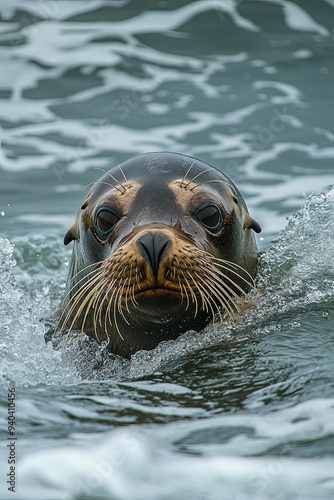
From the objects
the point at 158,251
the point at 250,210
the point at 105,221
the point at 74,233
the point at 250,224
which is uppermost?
the point at 158,251

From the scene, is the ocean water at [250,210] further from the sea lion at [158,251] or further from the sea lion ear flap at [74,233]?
the sea lion ear flap at [74,233]

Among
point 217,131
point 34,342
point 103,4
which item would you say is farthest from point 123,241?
point 103,4

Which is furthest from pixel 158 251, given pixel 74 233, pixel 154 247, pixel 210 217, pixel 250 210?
pixel 250 210

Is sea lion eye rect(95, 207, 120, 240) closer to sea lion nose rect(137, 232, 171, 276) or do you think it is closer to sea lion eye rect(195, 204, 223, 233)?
sea lion eye rect(195, 204, 223, 233)

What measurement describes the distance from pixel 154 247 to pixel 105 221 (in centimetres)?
77

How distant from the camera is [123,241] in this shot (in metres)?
3.73

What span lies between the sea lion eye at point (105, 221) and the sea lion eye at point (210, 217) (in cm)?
44

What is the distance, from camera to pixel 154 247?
3352 mm

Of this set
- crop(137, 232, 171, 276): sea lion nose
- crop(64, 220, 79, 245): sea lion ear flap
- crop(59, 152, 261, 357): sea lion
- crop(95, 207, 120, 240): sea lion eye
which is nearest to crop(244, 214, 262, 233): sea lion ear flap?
crop(59, 152, 261, 357): sea lion

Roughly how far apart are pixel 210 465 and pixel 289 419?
0.45 m

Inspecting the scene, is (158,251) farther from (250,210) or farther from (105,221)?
(250,210)

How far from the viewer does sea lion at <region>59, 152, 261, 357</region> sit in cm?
342

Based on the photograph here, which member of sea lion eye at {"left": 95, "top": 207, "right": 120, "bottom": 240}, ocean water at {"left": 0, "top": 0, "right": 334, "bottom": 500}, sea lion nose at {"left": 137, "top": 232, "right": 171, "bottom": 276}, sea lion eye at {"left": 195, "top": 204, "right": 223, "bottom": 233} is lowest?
ocean water at {"left": 0, "top": 0, "right": 334, "bottom": 500}

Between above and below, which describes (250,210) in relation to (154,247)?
below
